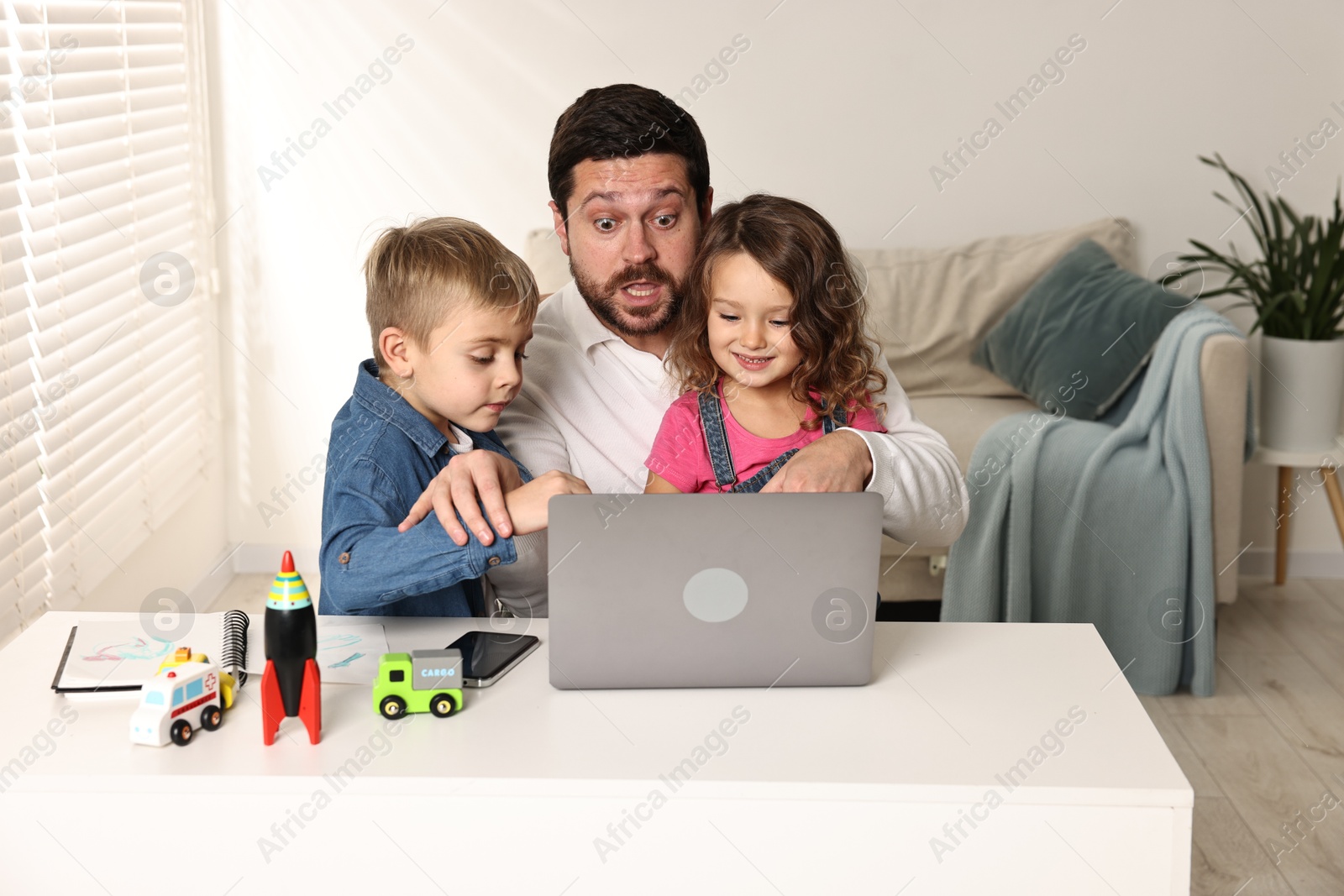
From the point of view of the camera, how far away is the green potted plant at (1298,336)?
281 centimetres

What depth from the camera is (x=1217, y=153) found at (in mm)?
3100

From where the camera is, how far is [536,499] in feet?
3.88

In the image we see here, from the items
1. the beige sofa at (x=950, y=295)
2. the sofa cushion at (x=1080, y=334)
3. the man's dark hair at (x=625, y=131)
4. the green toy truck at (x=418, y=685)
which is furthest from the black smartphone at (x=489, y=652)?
the sofa cushion at (x=1080, y=334)

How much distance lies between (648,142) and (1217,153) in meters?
2.15

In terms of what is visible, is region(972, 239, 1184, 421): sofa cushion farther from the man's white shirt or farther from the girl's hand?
the girl's hand

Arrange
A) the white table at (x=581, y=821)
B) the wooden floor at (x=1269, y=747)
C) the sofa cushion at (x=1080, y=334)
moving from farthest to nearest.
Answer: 1. the sofa cushion at (x=1080, y=334)
2. the wooden floor at (x=1269, y=747)
3. the white table at (x=581, y=821)

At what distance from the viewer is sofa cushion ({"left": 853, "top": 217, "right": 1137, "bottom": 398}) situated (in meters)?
3.01

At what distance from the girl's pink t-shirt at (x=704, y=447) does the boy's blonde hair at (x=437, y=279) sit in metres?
0.27

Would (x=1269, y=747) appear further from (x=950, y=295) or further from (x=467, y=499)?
(x=467, y=499)

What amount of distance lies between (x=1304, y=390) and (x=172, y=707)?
107 inches

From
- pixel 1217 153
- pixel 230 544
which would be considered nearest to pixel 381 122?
pixel 230 544

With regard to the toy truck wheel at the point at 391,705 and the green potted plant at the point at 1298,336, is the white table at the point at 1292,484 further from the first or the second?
the toy truck wheel at the point at 391,705

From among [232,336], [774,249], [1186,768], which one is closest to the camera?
[774,249]

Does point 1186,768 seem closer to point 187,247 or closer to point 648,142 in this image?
point 648,142
